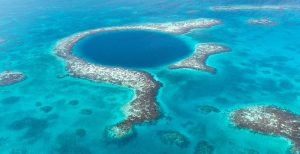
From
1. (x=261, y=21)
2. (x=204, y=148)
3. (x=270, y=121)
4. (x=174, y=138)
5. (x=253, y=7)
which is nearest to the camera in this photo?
(x=204, y=148)

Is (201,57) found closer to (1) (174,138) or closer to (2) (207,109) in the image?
(2) (207,109)

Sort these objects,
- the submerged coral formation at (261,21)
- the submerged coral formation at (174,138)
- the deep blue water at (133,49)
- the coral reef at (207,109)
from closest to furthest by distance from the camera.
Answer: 1. the submerged coral formation at (174,138)
2. the coral reef at (207,109)
3. the deep blue water at (133,49)
4. the submerged coral formation at (261,21)

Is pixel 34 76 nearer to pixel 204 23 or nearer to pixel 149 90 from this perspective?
pixel 149 90

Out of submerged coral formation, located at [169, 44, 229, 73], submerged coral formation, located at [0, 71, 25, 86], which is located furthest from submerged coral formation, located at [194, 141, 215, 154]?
submerged coral formation, located at [0, 71, 25, 86]

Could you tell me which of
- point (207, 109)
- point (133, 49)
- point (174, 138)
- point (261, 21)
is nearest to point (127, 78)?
point (133, 49)

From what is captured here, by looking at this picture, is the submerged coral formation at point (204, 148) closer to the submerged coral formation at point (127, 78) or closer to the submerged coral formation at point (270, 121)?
the submerged coral formation at point (270, 121)

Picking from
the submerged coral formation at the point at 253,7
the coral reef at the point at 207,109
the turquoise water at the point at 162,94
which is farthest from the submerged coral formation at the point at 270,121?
the submerged coral formation at the point at 253,7
